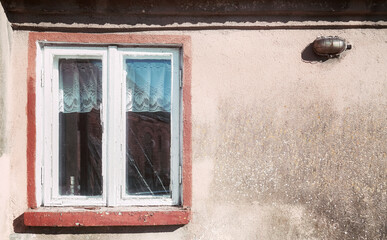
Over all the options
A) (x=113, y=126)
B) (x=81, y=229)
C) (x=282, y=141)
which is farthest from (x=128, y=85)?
(x=282, y=141)

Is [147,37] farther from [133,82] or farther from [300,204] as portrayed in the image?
[300,204]

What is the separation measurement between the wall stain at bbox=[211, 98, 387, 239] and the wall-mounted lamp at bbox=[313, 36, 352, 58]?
0.45 metres

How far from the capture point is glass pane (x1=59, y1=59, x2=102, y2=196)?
305 centimetres

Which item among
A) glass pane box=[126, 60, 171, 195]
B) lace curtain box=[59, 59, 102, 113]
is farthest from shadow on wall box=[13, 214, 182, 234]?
lace curtain box=[59, 59, 102, 113]

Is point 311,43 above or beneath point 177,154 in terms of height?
above

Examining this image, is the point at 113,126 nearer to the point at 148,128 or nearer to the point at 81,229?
the point at 148,128

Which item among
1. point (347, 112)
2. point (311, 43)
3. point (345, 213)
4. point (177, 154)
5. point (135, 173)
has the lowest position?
point (345, 213)

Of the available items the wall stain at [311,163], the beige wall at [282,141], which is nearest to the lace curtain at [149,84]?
the beige wall at [282,141]

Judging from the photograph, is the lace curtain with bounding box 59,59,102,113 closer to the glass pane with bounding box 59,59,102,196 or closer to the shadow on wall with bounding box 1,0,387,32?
the glass pane with bounding box 59,59,102,196

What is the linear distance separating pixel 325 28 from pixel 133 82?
1850 millimetres

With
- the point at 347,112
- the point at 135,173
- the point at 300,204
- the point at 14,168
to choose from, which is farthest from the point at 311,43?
the point at 14,168

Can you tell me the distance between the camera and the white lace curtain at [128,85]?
3.05 meters

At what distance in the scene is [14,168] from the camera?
2.92 meters

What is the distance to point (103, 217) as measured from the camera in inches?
112
